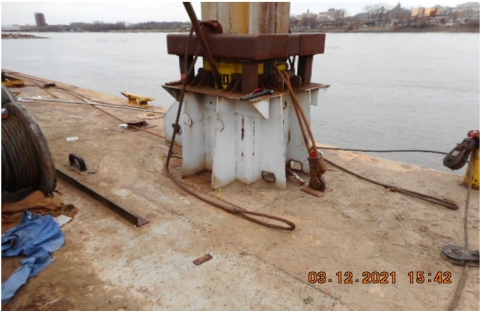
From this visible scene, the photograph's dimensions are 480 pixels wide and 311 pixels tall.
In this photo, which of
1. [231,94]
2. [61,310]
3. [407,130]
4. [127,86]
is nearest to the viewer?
[61,310]

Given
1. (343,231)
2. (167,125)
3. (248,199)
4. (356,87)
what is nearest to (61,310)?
(248,199)

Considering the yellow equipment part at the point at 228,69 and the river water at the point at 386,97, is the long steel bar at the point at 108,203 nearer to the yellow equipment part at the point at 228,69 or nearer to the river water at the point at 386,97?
the yellow equipment part at the point at 228,69

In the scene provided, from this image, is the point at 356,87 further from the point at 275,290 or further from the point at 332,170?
the point at 275,290

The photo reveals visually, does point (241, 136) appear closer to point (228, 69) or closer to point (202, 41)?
point (228, 69)

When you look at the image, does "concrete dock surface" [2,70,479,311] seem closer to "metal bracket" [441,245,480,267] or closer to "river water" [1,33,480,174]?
"metal bracket" [441,245,480,267]

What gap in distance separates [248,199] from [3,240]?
233 cm

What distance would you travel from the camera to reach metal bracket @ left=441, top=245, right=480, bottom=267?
2.93 meters

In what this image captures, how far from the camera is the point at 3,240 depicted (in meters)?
3.03

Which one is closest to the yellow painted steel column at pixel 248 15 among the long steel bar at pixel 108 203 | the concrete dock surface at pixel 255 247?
the concrete dock surface at pixel 255 247

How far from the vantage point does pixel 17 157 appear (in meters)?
3.47
